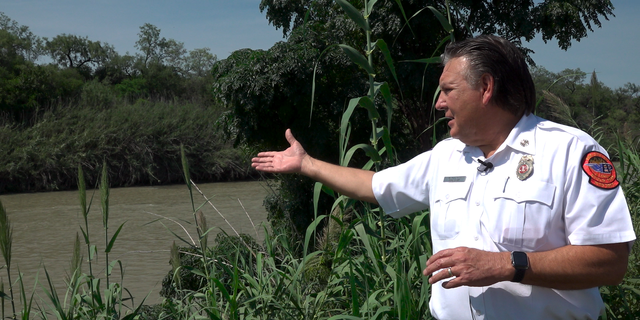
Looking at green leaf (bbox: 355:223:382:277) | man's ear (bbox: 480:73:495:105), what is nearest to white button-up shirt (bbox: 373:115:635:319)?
man's ear (bbox: 480:73:495:105)

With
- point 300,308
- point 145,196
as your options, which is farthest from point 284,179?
point 145,196

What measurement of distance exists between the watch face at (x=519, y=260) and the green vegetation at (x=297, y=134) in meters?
0.65

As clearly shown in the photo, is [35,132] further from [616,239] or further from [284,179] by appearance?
[616,239]

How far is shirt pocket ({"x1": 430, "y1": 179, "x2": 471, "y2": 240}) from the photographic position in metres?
1.52

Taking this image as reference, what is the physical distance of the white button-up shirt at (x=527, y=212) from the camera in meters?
1.29

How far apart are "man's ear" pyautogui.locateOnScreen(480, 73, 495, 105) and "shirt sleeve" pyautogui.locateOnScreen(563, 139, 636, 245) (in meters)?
0.29

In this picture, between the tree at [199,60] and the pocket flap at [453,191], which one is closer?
the pocket flap at [453,191]

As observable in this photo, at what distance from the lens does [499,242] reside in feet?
4.61

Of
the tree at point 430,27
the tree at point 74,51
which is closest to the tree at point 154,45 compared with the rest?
the tree at point 74,51

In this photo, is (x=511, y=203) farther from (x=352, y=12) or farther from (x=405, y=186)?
(x=352, y=12)

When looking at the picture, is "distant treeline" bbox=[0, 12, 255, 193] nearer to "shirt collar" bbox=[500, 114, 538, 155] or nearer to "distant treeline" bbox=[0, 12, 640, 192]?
"distant treeline" bbox=[0, 12, 640, 192]

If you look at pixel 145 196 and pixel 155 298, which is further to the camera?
pixel 145 196

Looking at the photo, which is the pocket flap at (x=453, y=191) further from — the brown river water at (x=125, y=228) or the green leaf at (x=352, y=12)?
the brown river water at (x=125, y=228)

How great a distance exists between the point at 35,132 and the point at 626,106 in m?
21.2
